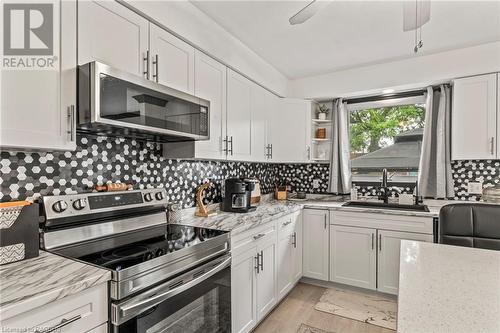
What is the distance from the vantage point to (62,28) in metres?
1.23

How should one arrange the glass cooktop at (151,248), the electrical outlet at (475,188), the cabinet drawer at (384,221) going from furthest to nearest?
the electrical outlet at (475,188) → the cabinet drawer at (384,221) → the glass cooktop at (151,248)

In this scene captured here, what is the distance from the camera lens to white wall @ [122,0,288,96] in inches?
65.6

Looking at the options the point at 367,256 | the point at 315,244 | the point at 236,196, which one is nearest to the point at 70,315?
the point at 236,196

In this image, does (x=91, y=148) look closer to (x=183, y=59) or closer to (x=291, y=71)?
(x=183, y=59)

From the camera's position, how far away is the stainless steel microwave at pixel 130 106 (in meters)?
1.23

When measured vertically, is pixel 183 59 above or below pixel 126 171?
above

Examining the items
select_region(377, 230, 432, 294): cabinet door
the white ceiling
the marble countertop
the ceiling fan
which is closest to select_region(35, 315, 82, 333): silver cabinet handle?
the marble countertop

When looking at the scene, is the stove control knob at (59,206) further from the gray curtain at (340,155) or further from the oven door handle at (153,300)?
the gray curtain at (340,155)

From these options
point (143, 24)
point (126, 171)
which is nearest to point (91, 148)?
point (126, 171)

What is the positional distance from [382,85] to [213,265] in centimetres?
264

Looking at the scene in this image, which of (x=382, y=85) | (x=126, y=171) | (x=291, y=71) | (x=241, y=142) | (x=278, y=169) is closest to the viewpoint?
(x=126, y=171)

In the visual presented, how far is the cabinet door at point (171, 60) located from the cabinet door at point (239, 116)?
513mm

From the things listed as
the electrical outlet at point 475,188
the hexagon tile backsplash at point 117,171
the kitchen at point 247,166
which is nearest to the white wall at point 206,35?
the kitchen at point 247,166

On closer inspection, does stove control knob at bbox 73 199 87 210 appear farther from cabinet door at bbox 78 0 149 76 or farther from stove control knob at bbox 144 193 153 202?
cabinet door at bbox 78 0 149 76
